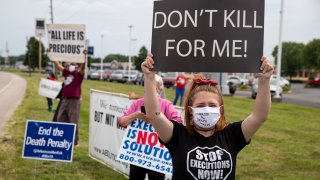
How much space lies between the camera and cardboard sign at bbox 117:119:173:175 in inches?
223

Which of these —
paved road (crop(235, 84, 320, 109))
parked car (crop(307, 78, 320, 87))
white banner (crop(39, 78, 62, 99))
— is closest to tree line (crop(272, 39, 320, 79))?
parked car (crop(307, 78, 320, 87))

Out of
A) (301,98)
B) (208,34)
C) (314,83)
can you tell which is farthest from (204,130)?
(314,83)

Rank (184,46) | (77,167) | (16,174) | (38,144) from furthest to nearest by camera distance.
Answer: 1. (77,167)
2. (16,174)
3. (38,144)
4. (184,46)

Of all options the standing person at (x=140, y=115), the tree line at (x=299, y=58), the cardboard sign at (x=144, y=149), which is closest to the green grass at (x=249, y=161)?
the cardboard sign at (x=144, y=149)

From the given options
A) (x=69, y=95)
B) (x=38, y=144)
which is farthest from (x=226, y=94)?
(x=38, y=144)

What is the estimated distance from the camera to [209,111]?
9.76ft

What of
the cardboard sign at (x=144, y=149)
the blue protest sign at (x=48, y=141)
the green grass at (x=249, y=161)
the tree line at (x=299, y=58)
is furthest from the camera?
the tree line at (x=299, y=58)

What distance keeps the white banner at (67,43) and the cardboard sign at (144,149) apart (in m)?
3.33

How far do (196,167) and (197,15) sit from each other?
1.27 m

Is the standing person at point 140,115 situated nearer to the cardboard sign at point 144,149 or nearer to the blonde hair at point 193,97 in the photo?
the cardboard sign at point 144,149

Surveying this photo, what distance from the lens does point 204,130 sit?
10.0 ft

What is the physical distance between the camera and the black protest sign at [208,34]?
342cm

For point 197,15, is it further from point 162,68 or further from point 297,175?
point 297,175

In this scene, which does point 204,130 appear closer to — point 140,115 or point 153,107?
point 153,107
